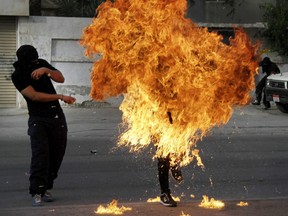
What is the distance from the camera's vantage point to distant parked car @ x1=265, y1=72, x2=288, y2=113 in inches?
693

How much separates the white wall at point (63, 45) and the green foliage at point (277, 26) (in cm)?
531

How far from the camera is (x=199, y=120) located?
6.34 m

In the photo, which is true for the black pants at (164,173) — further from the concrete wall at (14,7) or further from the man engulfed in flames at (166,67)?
the concrete wall at (14,7)

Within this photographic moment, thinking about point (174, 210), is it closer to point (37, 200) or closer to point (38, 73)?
point (37, 200)

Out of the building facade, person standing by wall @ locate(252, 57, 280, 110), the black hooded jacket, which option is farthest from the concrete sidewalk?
person standing by wall @ locate(252, 57, 280, 110)

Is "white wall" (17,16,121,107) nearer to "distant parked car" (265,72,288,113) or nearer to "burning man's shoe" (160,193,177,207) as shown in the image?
"distant parked car" (265,72,288,113)

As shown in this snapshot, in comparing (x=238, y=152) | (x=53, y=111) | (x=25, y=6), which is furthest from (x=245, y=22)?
(x=53, y=111)

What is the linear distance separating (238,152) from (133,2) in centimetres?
580

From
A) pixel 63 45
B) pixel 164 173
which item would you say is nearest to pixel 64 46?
pixel 63 45

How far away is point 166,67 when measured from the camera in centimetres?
613

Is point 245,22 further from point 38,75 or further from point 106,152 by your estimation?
point 38,75

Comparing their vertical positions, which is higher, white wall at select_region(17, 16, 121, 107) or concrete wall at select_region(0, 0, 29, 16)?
concrete wall at select_region(0, 0, 29, 16)

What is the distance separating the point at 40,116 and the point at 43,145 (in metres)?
0.30

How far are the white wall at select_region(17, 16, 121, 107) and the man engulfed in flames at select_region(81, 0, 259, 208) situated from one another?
41.0 ft
